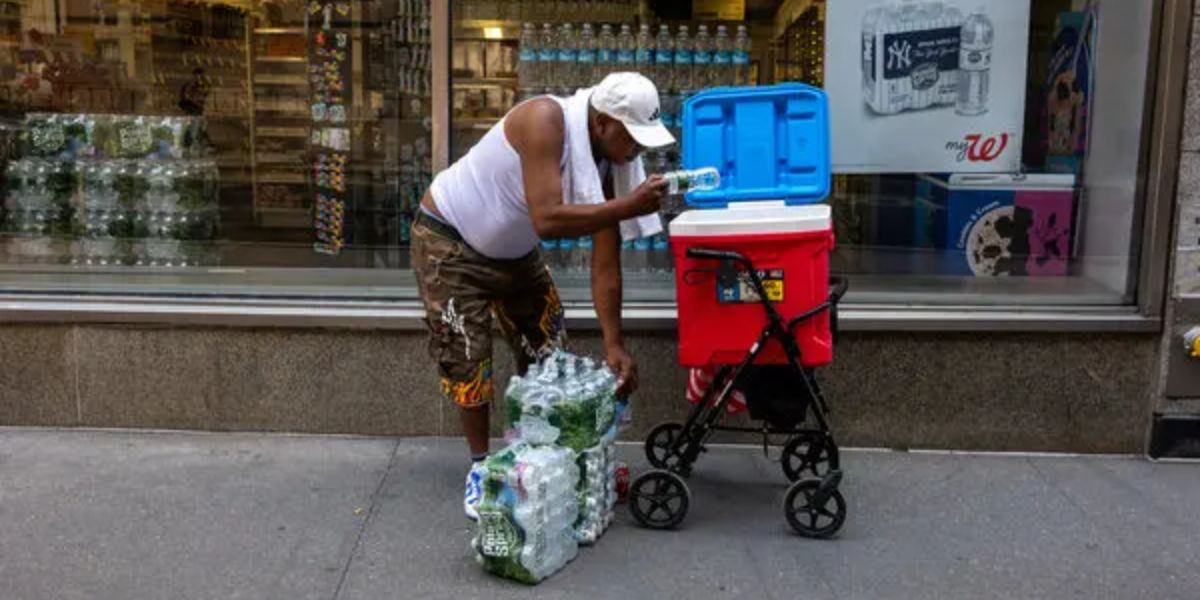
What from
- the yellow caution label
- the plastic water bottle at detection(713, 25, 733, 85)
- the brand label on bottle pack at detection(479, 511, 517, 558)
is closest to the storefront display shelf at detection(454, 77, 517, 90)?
the plastic water bottle at detection(713, 25, 733, 85)

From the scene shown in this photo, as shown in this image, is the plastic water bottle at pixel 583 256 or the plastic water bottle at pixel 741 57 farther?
the plastic water bottle at pixel 741 57

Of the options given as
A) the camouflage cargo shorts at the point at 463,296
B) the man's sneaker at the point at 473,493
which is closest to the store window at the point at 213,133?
the camouflage cargo shorts at the point at 463,296

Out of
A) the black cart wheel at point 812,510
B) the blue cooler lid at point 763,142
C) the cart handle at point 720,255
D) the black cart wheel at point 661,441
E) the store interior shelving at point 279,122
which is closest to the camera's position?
the cart handle at point 720,255

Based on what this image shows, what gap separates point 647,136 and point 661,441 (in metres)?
1.47

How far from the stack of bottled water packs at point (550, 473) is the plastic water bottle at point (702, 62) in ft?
7.02

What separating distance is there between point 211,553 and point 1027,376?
3378 mm

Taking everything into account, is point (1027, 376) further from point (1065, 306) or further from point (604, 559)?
point (604, 559)

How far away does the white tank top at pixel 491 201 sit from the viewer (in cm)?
424

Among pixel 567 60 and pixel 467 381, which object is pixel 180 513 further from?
pixel 567 60

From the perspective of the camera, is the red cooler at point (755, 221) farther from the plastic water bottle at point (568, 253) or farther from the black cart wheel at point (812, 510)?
the plastic water bottle at point (568, 253)

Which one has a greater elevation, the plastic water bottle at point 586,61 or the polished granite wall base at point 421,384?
the plastic water bottle at point 586,61

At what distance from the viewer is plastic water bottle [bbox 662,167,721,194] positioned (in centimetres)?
397

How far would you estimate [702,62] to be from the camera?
599 cm

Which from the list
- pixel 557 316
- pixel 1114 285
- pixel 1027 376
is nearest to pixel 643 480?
pixel 557 316
